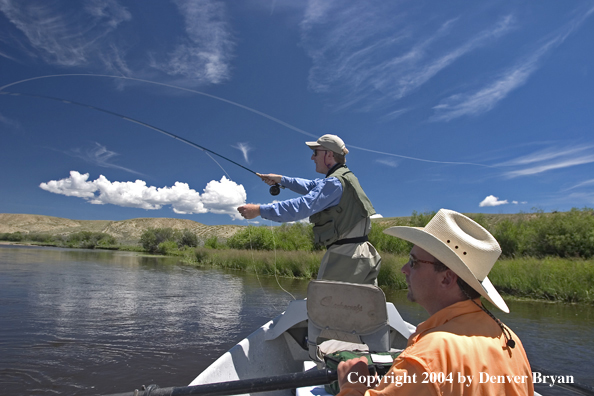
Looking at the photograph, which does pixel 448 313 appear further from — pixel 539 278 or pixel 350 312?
pixel 539 278

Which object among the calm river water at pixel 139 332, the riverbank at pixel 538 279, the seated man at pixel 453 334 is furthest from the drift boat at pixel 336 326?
the riverbank at pixel 538 279

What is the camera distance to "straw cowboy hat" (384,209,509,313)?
3.88 ft

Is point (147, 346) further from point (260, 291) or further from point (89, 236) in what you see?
point (89, 236)

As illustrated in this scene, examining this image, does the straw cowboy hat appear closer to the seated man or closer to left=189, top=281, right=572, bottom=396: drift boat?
the seated man

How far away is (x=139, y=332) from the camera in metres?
6.53

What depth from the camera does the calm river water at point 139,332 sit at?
448 centimetres

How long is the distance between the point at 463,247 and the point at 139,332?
22.2ft

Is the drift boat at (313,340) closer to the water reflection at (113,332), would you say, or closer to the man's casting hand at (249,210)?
the man's casting hand at (249,210)

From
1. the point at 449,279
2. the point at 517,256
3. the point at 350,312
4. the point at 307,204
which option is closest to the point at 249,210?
the point at 307,204

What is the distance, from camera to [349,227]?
2791 millimetres

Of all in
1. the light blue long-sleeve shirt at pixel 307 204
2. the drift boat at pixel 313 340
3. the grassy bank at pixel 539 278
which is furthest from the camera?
the grassy bank at pixel 539 278

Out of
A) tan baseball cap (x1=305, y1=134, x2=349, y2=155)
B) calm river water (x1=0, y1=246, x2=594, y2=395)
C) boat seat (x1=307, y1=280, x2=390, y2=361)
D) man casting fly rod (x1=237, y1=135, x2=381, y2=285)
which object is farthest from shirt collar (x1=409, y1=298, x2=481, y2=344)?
calm river water (x1=0, y1=246, x2=594, y2=395)

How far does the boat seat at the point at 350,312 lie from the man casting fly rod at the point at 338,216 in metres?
0.21

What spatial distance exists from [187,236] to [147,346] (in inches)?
1782
